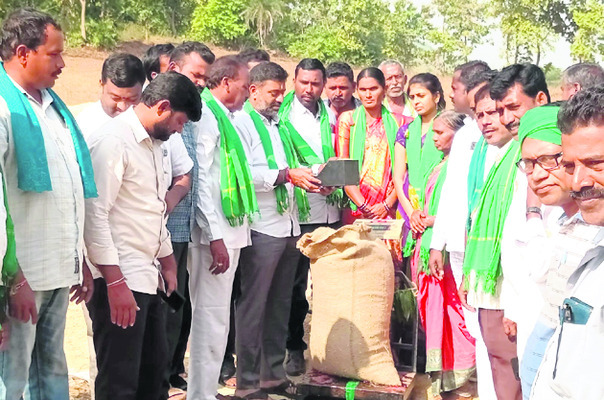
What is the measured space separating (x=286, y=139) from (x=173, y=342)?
5.10 feet

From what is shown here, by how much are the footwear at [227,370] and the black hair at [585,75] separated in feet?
9.50

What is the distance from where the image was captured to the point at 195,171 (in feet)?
13.4

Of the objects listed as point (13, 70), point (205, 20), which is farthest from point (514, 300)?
point (205, 20)

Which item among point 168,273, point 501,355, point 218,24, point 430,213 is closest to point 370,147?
point 430,213

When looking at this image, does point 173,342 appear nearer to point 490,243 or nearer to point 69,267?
point 69,267

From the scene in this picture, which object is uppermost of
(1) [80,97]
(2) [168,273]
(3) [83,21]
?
(3) [83,21]

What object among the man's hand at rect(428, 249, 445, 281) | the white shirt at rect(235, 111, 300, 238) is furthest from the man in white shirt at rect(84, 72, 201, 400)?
the man's hand at rect(428, 249, 445, 281)

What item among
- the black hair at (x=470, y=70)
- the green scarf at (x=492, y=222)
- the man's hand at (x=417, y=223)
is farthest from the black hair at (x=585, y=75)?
the green scarf at (x=492, y=222)

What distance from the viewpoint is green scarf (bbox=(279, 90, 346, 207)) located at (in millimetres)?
5090

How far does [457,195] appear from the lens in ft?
13.8

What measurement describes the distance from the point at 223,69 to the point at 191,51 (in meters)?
0.27

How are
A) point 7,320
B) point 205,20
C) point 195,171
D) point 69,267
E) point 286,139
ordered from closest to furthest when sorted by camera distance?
point 7,320 < point 69,267 < point 195,171 < point 286,139 < point 205,20

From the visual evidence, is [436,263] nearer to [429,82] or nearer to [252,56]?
[429,82]

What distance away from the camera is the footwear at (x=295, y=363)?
17.4 feet
